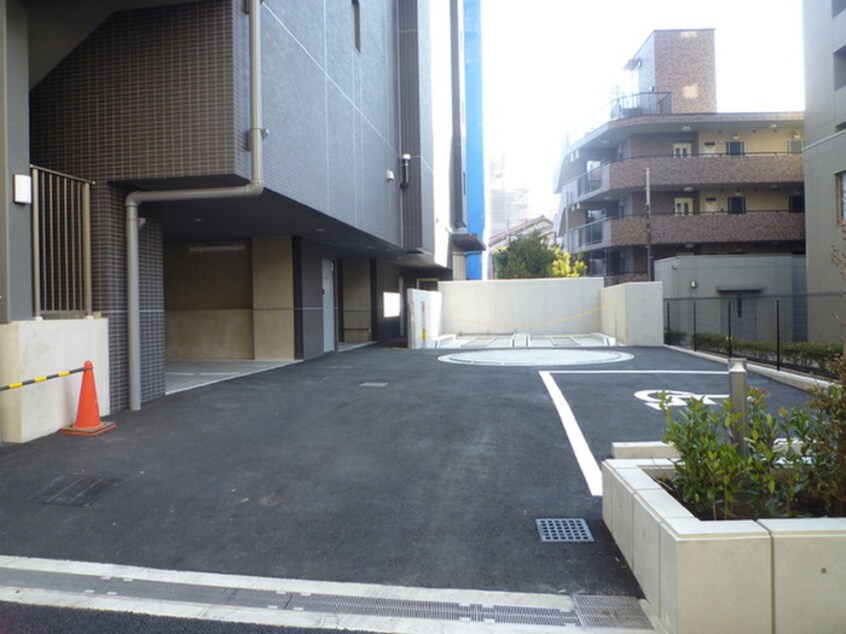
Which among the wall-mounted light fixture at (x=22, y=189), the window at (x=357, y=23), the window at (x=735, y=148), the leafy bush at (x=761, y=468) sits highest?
the window at (x=735, y=148)

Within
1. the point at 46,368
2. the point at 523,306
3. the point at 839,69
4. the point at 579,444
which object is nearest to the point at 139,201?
the point at 46,368

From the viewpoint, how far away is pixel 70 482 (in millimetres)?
4539

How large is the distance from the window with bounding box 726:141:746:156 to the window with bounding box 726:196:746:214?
2517 millimetres

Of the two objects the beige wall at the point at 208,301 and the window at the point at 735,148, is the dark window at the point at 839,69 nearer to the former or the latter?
the window at the point at 735,148

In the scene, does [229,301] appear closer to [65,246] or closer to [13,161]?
[65,246]

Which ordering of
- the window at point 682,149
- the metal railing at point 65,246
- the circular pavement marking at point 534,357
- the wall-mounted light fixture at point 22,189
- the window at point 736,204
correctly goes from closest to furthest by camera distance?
the wall-mounted light fixture at point 22,189, the metal railing at point 65,246, the circular pavement marking at point 534,357, the window at point 736,204, the window at point 682,149

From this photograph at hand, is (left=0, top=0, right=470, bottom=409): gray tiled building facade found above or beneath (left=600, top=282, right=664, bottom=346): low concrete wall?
above

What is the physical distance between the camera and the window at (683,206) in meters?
31.8

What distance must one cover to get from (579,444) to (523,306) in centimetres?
1685

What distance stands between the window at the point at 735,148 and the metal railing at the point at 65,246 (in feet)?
109

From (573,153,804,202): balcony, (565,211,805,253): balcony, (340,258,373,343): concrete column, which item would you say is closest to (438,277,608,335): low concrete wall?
(340,258,373,343): concrete column

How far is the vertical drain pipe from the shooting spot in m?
7.09

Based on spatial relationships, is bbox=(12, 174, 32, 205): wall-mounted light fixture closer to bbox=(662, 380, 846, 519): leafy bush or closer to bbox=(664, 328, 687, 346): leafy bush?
bbox=(662, 380, 846, 519): leafy bush

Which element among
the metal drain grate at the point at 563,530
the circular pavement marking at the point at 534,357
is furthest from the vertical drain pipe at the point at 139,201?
the circular pavement marking at the point at 534,357
